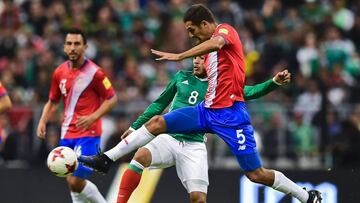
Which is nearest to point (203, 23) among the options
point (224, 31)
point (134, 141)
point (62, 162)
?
point (224, 31)

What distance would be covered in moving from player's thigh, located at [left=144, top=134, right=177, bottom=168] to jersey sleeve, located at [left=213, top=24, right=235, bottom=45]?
1.68 metres

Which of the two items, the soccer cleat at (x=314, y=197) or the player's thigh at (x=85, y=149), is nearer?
the soccer cleat at (x=314, y=197)

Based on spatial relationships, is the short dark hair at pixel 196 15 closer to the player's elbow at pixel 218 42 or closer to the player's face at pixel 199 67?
the player's elbow at pixel 218 42

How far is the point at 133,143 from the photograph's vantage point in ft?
37.1

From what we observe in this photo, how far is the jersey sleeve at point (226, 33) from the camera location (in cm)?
1113

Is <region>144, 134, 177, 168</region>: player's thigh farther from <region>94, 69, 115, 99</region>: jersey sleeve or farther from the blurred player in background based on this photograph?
<region>94, 69, 115, 99</region>: jersey sleeve

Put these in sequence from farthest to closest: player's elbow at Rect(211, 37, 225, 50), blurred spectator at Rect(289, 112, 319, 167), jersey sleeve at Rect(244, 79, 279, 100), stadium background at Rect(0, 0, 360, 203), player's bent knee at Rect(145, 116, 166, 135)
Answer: blurred spectator at Rect(289, 112, 319, 167)
stadium background at Rect(0, 0, 360, 203)
jersey sleeve at Rect(244, 79, 279, 100)
player's bent knee at Rect(145, 116, 166, 135)
player's elbow at Rect(211, 37, 225, 50)

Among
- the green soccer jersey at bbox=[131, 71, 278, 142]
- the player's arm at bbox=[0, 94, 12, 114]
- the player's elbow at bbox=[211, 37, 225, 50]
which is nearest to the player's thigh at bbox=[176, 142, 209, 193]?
the green soccer jersey at bbox=[131, 71, 278, 142]

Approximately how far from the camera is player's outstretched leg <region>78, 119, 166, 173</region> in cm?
1121

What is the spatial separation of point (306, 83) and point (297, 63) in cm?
150

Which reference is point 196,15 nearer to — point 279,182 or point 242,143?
point 242,143

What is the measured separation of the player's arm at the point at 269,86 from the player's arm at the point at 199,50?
3.24 ft

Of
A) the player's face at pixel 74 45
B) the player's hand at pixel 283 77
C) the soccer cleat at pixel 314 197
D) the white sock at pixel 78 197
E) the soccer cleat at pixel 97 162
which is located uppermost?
the player's face at pixel 74 45

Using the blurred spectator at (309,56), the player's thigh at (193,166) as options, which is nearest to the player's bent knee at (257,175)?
the player's thigh at (193,166)
